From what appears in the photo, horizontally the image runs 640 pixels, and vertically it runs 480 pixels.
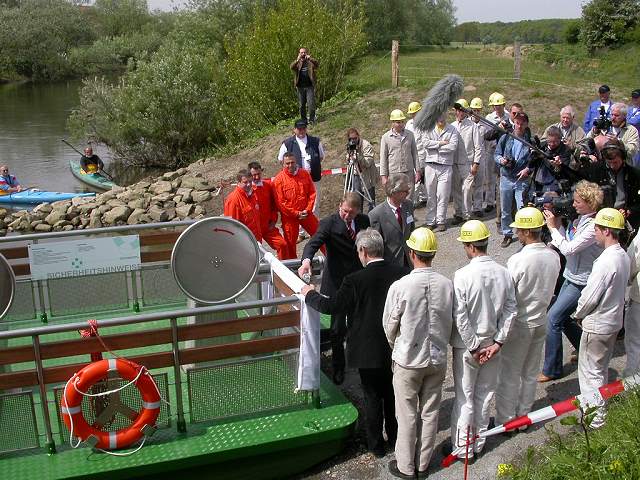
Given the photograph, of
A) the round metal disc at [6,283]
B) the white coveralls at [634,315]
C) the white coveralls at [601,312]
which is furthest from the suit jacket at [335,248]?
the round metal disc at [6,283]

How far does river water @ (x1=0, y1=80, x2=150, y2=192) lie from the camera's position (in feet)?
81.6

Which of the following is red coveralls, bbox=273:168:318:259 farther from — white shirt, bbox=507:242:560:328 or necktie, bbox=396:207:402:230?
white shirt, bbox=507:242:560:328


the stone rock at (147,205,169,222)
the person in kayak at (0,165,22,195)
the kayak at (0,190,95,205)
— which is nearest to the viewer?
the stone rock at (147,205,169,222)

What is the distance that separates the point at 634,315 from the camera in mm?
5426

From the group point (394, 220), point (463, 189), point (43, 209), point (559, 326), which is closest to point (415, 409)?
point (559, 326)

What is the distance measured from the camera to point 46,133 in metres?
32.3

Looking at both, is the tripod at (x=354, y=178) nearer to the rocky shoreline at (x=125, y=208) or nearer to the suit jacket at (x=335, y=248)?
the suit jacket at (x=335, y=248)

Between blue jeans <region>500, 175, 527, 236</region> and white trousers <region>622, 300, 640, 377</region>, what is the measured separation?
3448 mm

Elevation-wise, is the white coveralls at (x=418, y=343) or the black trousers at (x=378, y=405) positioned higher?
the white coveralls at (x=418, y=343)

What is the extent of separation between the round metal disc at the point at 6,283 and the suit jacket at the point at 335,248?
8.26 feet

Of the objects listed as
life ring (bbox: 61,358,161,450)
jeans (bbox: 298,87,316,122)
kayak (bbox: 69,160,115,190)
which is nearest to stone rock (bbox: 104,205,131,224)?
kayak (bbox: 69,160,115,190)

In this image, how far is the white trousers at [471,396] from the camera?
4988 millimetres

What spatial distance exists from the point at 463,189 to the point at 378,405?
6288mm

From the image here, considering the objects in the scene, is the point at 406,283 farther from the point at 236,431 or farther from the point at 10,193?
the point at 10,193
